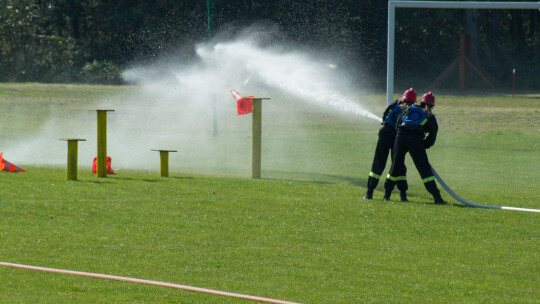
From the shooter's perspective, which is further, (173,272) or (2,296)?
(173,272)

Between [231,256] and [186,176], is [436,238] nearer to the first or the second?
[231,256]

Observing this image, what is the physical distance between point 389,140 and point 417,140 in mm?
530

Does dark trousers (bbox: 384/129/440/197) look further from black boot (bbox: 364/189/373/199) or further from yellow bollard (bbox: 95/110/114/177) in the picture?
yellow bollard (bbox: 95/110/114/177)

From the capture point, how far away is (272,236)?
8.41 metres

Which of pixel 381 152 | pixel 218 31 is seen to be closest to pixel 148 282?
pixel 381 152

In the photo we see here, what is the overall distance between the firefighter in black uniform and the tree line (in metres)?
26.7

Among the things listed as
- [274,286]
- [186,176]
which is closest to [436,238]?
[274,286]

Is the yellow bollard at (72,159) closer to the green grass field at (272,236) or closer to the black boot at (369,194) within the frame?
the green grass field at (272,236)

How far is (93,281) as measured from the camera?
6.46 meters

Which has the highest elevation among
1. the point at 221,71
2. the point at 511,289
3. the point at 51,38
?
the point at 51,38

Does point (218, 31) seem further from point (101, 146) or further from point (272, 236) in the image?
point (272, 236)

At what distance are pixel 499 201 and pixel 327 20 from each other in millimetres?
30281

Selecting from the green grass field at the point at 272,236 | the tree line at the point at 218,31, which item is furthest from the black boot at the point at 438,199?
the tree line at the point at 218,31

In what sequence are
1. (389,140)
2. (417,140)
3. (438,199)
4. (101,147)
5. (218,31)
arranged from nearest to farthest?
1. (417,140)
2. (438,199)
3. (389,140)
4. (101,147)
5. (218,31)
